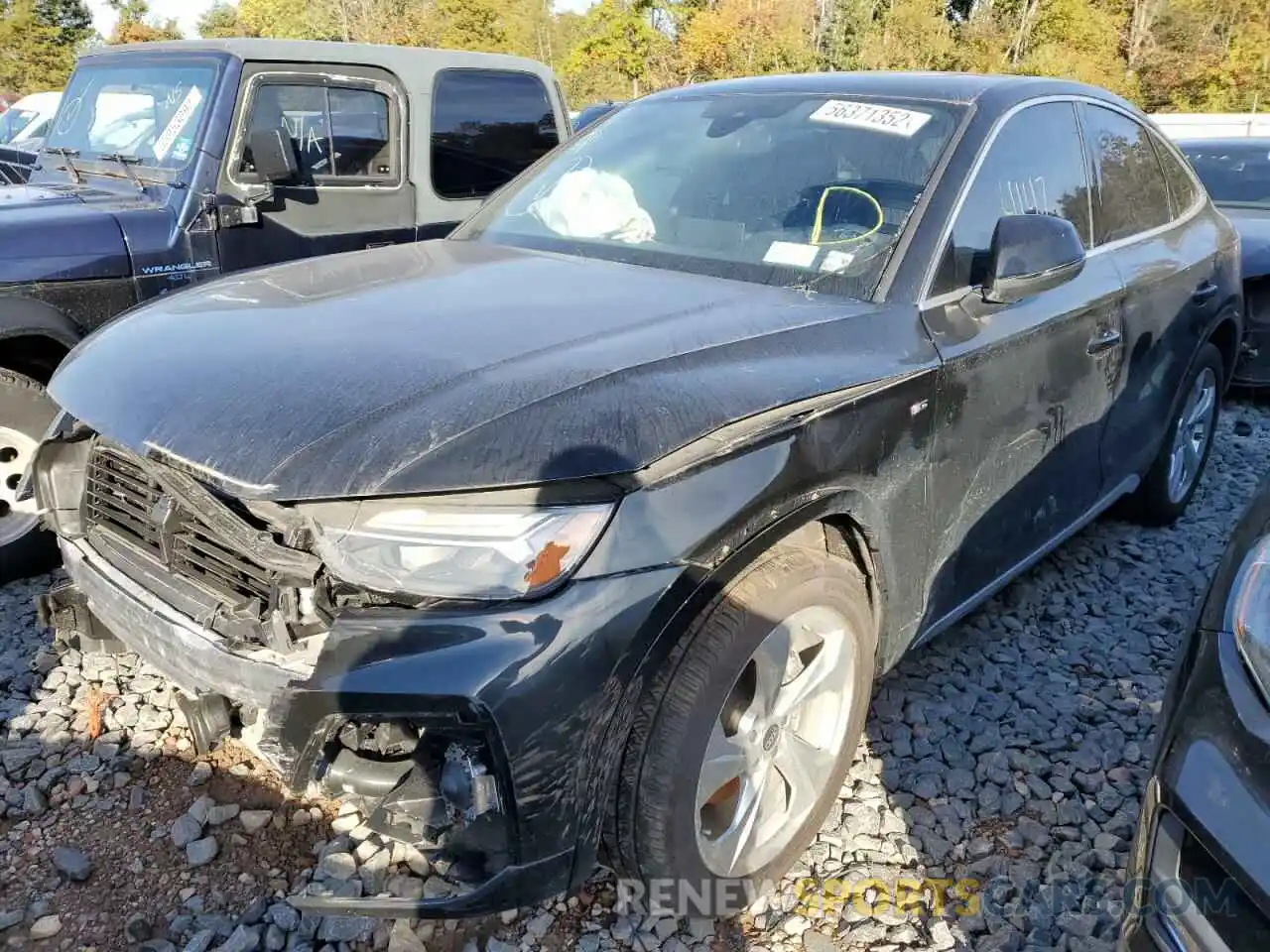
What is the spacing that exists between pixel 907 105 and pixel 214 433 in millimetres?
2132

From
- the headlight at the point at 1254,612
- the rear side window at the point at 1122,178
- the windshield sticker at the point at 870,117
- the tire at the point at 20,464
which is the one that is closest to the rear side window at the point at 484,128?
the tire at the point at 20,464

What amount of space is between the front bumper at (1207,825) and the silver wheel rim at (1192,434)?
2.66 metres

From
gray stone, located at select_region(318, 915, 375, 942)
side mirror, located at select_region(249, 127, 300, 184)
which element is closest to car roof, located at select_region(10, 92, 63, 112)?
side mirror, located at select_region(249, 127, 300, 184)

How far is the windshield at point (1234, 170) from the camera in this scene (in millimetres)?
6938

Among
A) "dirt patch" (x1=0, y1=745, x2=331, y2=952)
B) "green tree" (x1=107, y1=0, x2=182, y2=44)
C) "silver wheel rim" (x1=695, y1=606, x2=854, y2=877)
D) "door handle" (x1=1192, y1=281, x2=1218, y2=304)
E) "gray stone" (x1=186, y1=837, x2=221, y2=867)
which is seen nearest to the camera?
"silver wheel rim" (x1=695, y1=606, x2=854, y2=877)

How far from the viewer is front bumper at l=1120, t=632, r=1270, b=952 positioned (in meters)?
1.41

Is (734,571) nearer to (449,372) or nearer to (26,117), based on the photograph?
(449,372)

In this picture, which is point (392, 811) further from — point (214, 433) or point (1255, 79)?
point (1255, 79)

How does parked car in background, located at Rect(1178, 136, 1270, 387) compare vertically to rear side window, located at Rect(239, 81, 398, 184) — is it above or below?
below

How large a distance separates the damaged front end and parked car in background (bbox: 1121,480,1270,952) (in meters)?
1.01

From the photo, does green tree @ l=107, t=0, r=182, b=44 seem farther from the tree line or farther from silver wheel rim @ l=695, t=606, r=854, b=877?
silver wheel rim @ l=695, t=606, r=854, b=877

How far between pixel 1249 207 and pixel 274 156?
21.3 feet

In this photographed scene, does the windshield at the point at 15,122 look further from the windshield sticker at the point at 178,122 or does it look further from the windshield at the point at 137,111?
the windshield sticker at the point at 178,122

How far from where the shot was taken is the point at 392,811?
68.7 inches
